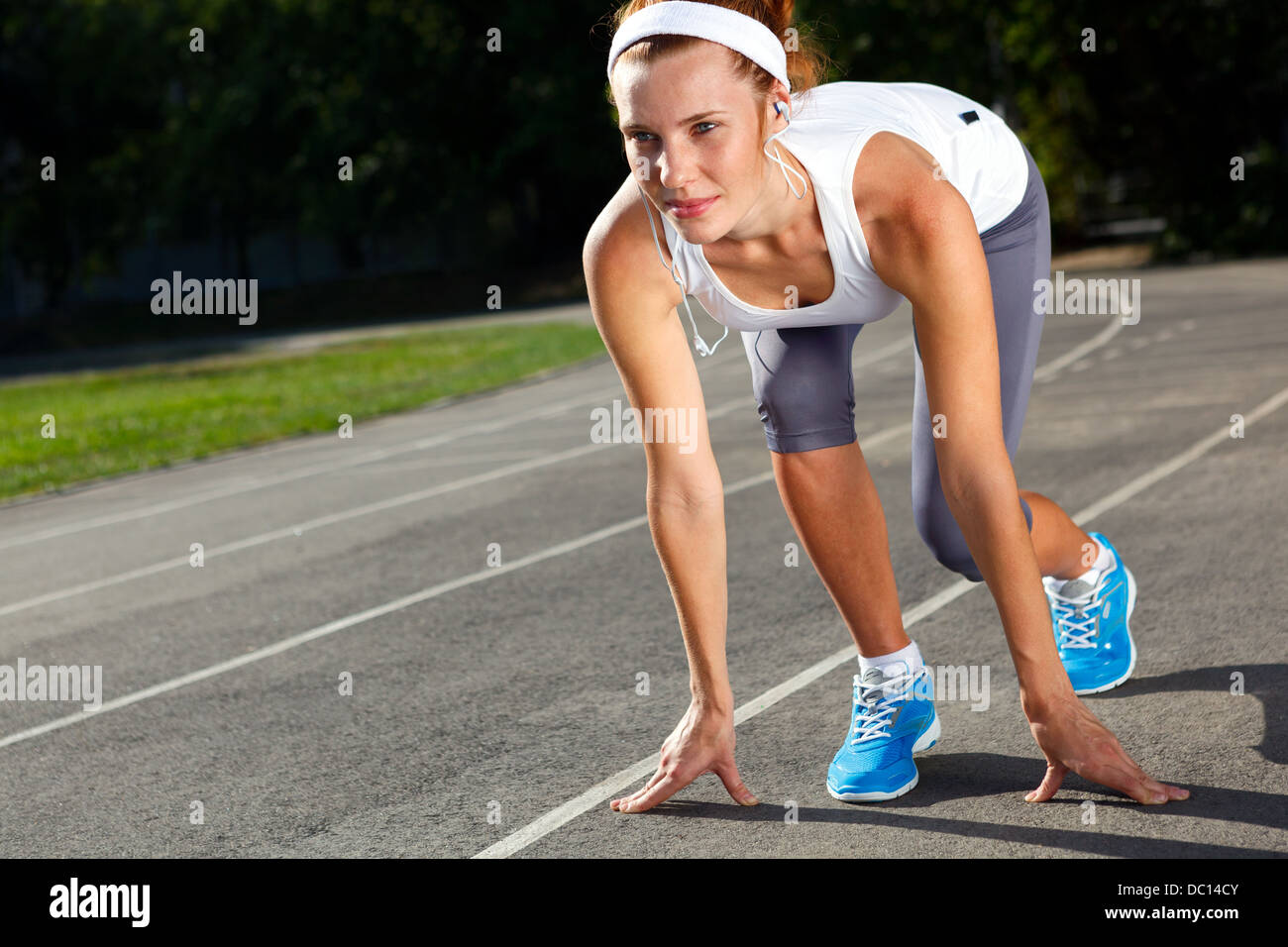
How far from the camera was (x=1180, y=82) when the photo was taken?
3155cm

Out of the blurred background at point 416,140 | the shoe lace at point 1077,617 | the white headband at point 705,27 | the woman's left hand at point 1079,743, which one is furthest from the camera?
the blurred background at point 416,140

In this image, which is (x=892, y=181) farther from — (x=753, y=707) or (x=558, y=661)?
(x=558, y=661)

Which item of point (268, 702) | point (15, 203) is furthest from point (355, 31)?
point (268, 702)

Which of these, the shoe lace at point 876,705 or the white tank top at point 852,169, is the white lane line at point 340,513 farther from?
the white tank top at point 852,169

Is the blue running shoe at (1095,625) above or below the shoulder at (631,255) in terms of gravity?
below

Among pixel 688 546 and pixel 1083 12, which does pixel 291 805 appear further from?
pixel 1083 12

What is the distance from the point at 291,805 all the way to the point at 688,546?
4.85 feet

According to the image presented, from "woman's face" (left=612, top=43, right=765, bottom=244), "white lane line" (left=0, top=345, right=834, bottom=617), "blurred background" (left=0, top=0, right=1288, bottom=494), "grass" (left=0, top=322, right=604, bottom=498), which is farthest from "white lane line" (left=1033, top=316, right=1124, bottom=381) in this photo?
"blurred background" (left=0, top=0, right=1288, bottom=494)

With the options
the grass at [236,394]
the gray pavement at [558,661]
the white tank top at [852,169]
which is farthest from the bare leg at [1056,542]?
the grass at [236,394]

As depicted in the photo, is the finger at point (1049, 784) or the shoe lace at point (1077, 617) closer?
the finger at point (1049, 784)

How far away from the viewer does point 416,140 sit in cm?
4003

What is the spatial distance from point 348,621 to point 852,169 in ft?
13.7

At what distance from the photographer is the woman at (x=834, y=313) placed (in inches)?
121
